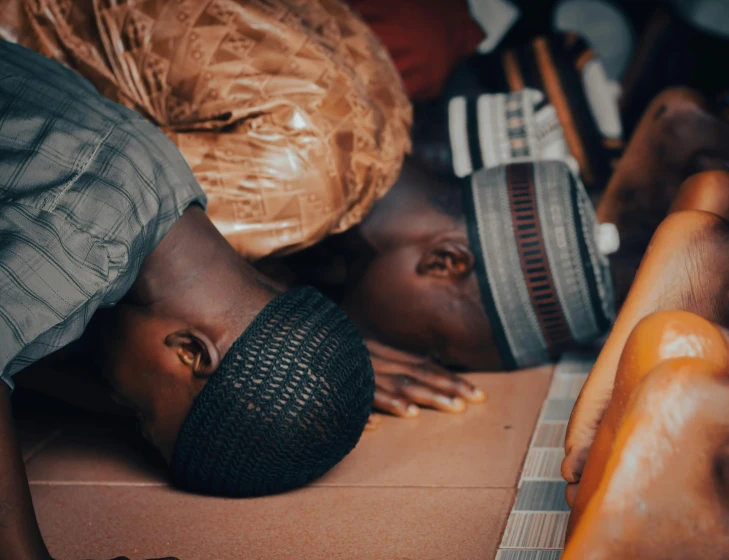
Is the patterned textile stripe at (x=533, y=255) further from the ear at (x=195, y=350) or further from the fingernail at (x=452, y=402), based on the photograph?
the ear at (x=195, y=350)

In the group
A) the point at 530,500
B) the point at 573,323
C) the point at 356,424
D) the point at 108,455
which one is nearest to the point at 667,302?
the point at 530,500

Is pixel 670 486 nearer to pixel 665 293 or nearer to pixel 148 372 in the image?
Result: pixel 665 293

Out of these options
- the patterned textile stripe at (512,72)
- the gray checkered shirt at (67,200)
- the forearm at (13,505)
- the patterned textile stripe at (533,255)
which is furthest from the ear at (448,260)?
the forearm at (13,505)

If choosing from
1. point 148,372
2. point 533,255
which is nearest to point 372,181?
point 533,255

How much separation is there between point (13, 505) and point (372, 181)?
35.8 inches

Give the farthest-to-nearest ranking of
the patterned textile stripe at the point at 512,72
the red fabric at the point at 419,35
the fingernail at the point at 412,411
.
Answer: the patterned textile stripe at the point at 512,72 → the red fabric at the point at 419,35 → the fingernail at the point at 412,411

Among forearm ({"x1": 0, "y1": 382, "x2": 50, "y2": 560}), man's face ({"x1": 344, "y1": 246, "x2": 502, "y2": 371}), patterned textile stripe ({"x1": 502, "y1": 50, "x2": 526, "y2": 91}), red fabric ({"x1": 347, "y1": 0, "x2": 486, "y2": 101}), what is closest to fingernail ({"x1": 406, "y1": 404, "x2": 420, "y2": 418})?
man's face ({"x1": 344, "y1": 246, "x2": 502, "y2": 371})

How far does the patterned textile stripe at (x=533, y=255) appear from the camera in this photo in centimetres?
168

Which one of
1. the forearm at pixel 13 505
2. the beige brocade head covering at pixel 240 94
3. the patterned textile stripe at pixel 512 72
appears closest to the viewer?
the forearm at pixel 13 505

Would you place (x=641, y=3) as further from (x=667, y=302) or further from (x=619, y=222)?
(x=667, y=302)

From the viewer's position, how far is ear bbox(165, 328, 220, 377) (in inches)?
47.0

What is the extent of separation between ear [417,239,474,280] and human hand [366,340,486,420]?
0.64 ft

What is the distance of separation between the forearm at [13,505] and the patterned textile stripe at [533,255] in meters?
1.07

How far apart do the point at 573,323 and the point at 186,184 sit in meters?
0.92
